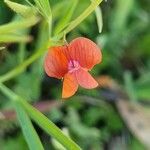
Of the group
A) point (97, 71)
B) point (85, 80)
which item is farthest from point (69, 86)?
point (97, 71)

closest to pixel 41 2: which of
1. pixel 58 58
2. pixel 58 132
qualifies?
pixel 58 58

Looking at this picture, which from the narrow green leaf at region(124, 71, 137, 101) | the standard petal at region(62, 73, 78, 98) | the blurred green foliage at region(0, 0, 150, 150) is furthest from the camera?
the narrow green leaf at region(124, 71, 137, 101)

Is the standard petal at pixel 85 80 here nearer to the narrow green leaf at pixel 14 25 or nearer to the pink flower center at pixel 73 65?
the pink flower center at pixel 73 65

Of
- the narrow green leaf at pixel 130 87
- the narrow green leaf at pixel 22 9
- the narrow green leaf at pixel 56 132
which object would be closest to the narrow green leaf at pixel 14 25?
the narrow green leaf at pixel 22 9

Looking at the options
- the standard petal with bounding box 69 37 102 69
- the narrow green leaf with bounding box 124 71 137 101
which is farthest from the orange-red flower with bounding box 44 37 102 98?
the narrow green leaf with bounding box 124 71 137 101

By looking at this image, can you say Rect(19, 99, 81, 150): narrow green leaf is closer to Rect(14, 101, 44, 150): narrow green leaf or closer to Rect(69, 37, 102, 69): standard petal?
Rect(14, 101, 44, 150): narrow green leaf

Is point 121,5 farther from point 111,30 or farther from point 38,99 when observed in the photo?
point 38,99

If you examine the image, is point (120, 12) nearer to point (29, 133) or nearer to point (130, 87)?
point (130, 87)
